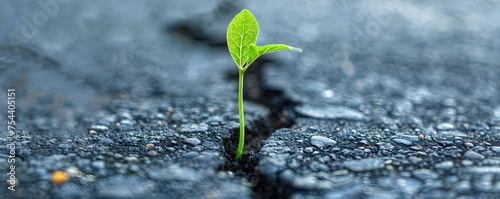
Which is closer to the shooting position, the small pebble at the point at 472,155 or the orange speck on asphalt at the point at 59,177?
the orange speck on asphalt at the point at 59,177

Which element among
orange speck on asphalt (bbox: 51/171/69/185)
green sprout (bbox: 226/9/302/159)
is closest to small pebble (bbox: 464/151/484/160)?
green sprout (bbox: 226/9/302/159)

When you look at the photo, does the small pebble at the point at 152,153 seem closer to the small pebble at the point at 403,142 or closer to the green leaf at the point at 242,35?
the green leaf at the point at 242,35

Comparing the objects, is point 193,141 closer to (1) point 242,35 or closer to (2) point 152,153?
(2) point 152,153

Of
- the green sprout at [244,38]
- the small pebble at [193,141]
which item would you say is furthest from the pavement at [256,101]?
the green sprout at [244,38]

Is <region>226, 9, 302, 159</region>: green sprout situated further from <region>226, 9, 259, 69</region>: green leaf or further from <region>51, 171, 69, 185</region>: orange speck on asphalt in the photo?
<region>51, 171, 69, 185</region>: orange speck on asphalt

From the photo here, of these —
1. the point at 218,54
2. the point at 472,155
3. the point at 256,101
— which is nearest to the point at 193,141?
the point at 256,101

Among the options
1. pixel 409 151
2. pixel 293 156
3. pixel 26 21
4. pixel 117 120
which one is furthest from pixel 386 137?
pixel 26 21
